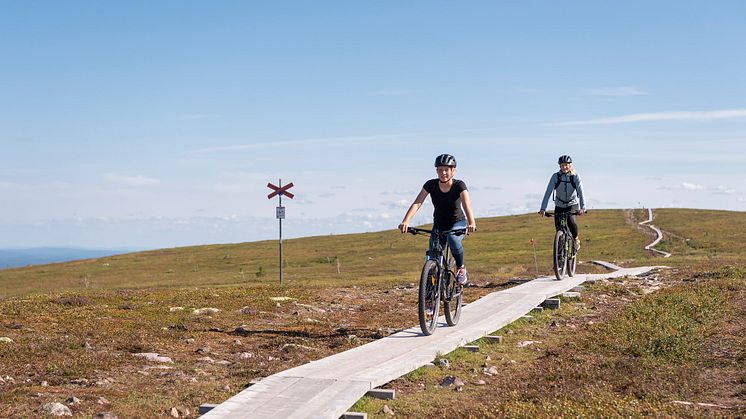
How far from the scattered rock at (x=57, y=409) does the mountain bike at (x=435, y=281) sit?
6054mm

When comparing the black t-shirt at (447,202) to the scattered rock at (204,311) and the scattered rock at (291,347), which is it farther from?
the scattered rock at (204,311)

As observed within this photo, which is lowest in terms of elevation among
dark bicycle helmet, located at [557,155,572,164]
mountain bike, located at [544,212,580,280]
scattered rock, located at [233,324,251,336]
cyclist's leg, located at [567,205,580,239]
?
scattered rock, located at [233,324,251,336]

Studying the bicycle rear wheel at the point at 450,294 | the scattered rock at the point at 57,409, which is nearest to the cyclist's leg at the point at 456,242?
the bicycle rear wheel at the point at 450,294

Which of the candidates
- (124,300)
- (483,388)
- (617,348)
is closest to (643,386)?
(483,388)

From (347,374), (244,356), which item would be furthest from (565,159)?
(347,374)

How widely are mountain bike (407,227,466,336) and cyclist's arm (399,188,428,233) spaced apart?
0.73 ft

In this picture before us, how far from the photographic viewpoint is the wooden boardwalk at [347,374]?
27.1 feet

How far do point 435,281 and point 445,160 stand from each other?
7.25 ft

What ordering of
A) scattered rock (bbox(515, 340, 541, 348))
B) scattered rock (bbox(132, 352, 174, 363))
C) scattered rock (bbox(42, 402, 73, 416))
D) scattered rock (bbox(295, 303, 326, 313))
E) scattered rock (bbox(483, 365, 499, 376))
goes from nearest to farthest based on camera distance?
scattered rock (bbox(42, 402, 73, 416))
scattered rock (bbox(483, 365, 499, 376))
scattered rock (bbox(132, 352, 174, 363))
scattered rock (bbox(515, 340, 541, 348))
scattered rock (bbox(295, 303, 326, 313))

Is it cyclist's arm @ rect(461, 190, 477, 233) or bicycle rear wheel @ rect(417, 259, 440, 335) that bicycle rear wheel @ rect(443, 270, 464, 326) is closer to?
bicycle rear wheel @ rect(417, 259, 440, 335)

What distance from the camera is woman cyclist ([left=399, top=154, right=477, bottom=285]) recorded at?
13.8m

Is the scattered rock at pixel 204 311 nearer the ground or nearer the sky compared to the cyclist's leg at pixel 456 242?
nearer the ground

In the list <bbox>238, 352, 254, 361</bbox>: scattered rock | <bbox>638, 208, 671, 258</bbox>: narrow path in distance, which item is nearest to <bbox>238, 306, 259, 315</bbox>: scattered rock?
<bbox>238, 352, 254, 361</bbox>: scattered rock

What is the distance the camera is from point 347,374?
32.9 ft
